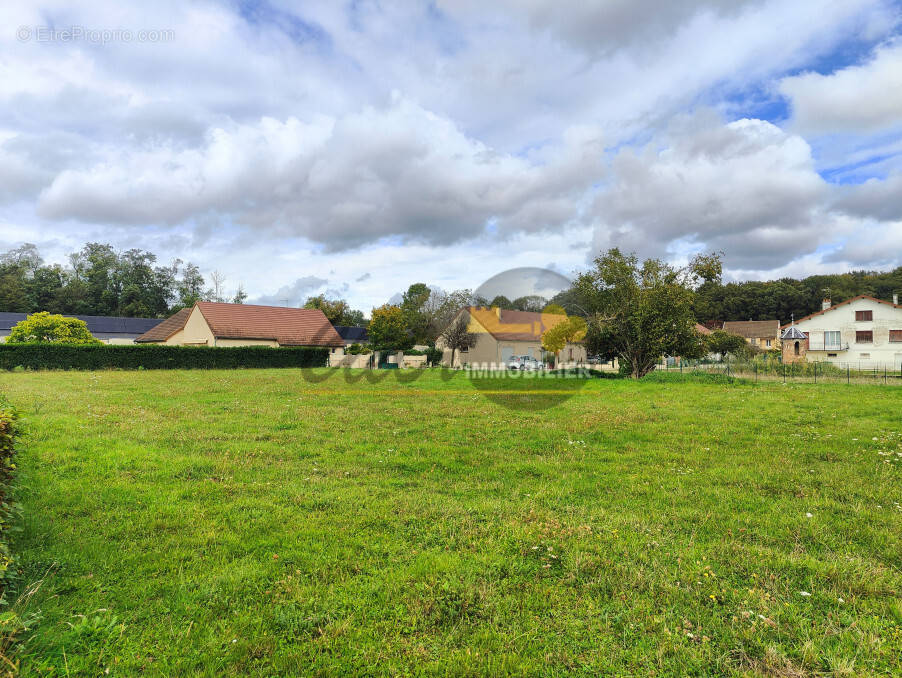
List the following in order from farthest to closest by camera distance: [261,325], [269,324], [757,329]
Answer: [757,329] → [269,324] → [261,325]

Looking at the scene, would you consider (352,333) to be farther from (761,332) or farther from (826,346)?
(761,332)

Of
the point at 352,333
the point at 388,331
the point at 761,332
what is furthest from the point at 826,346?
the point at 352,333

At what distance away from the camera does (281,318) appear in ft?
149

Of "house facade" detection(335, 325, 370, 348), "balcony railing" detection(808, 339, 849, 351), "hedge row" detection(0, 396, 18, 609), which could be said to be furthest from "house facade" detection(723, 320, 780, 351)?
"hedge row" detection(0, 396, 18, 609)

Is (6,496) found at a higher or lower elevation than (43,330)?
lower

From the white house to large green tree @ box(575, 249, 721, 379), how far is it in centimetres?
2363

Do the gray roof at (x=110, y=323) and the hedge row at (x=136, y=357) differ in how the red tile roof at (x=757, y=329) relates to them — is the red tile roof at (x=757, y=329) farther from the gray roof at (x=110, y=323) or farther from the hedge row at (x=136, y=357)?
the gray roof at (x=110, y=323)

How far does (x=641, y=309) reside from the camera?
24078 mm

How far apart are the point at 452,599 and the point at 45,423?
31.8 feet

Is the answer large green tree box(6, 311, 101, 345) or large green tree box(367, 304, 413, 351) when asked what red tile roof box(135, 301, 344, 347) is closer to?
large green tree box(367, 304, 413, 351)

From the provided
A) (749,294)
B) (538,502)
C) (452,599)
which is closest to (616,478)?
(538,502)

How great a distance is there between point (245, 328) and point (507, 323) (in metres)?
27.1

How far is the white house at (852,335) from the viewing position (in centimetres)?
4162

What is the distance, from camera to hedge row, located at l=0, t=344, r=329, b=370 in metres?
25.6
